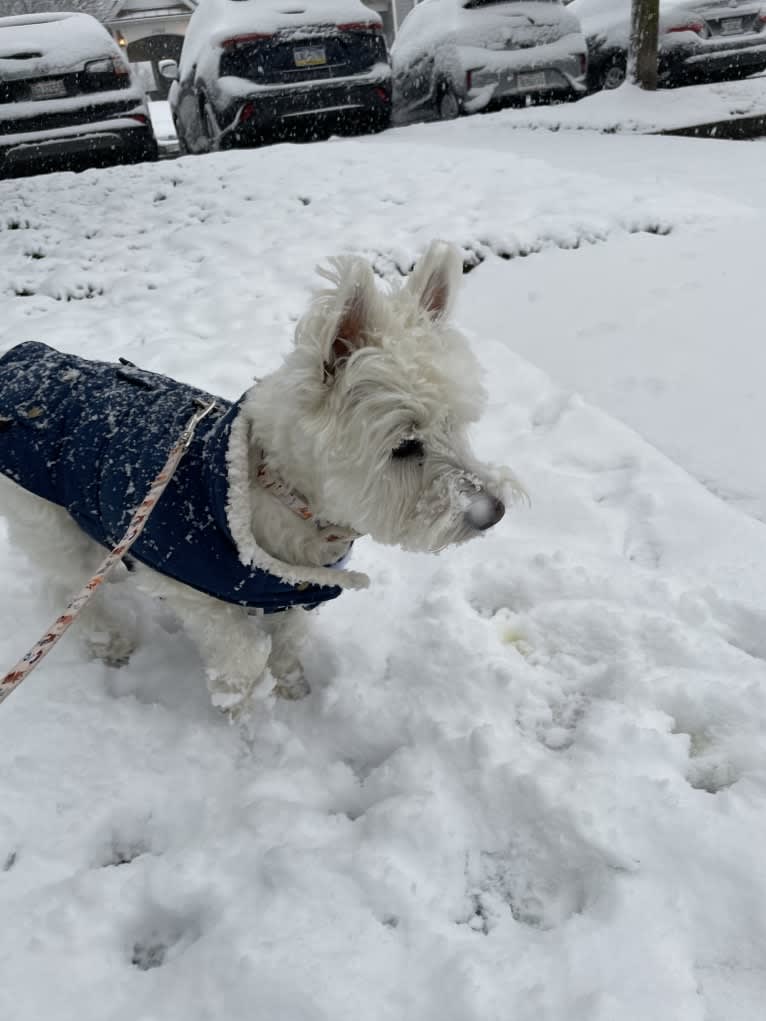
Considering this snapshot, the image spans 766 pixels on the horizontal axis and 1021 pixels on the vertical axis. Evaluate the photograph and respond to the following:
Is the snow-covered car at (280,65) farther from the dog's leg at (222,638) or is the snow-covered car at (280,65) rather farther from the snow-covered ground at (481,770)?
the dog's leg at (222,638)

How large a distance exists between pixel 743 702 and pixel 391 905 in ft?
4.29

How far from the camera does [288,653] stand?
273 cm

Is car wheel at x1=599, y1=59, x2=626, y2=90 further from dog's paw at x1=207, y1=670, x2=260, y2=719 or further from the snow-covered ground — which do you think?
dog's paw at x1=207, y1=670, x2=260, y2=719

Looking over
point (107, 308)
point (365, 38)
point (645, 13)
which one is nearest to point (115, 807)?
point (107, 308)

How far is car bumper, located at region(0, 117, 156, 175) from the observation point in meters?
8.33

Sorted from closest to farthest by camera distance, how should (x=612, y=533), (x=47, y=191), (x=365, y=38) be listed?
(x=612, y=533)
(x=47, y=191)
(x=365, y=38)

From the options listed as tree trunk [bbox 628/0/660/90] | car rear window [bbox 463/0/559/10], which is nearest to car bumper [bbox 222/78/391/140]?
car rear window [bbox 463/0/559/10]

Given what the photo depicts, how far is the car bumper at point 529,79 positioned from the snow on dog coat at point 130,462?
10384 mm

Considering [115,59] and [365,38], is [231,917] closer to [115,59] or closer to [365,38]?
[115,59]

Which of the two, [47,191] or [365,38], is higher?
[365,38]

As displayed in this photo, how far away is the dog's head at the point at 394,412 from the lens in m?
1.93

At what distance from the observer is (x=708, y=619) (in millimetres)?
2672

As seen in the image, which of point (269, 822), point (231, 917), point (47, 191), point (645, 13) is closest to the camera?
point (231, 917)

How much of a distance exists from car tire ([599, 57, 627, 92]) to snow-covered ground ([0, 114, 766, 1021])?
10235 mm
